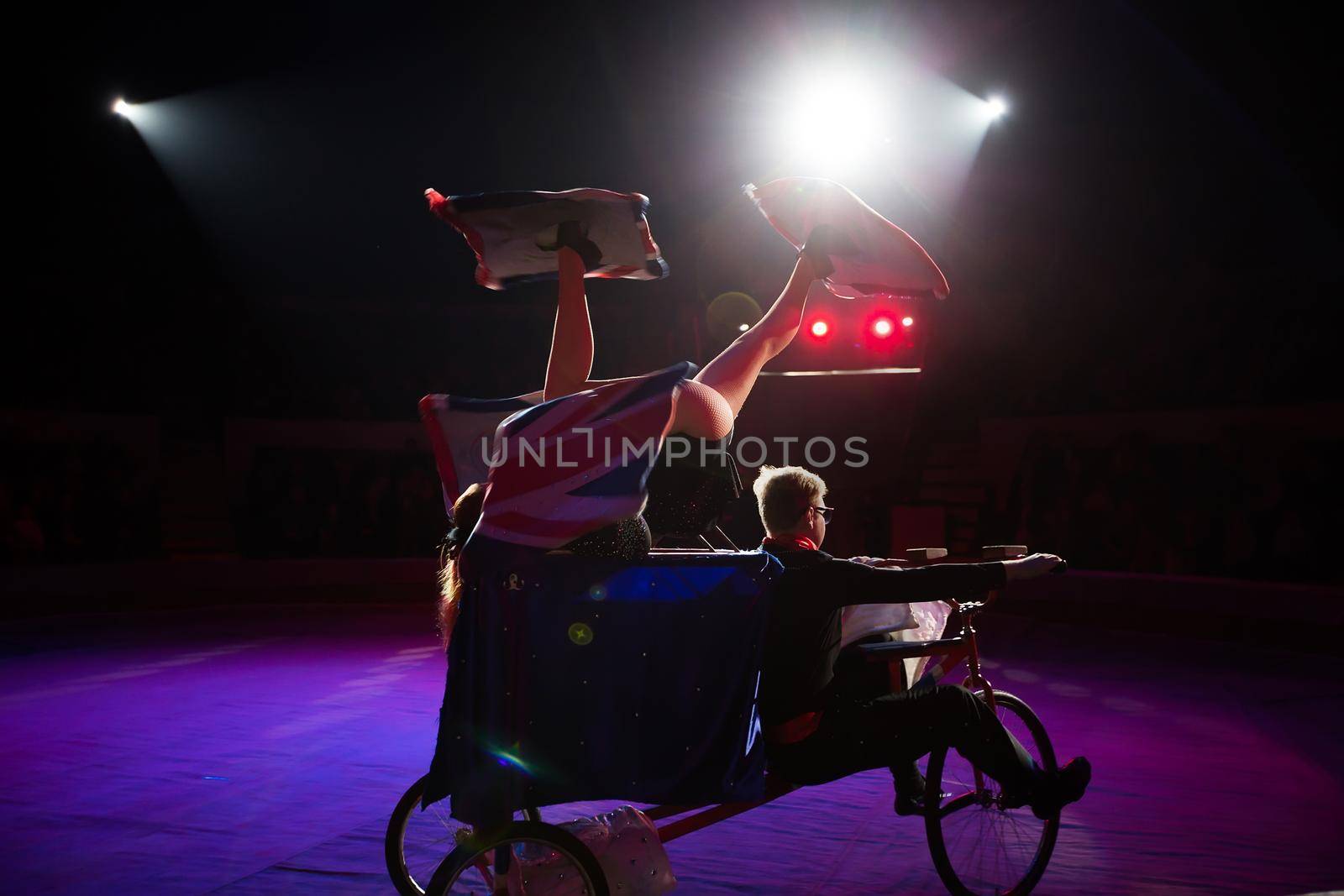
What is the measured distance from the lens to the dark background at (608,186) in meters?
7.88

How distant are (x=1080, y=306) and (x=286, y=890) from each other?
11.2 meters

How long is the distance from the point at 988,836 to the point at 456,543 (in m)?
1.59

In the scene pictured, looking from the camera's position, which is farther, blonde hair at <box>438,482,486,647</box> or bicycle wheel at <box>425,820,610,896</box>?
blonde hair at <box>438,482,486,647</box>

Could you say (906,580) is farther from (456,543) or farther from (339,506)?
(339,506)

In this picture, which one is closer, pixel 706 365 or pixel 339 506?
pixel 706 365

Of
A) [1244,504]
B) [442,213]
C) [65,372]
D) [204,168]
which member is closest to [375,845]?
[442,213]

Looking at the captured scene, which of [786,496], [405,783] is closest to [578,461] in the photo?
[786,496]

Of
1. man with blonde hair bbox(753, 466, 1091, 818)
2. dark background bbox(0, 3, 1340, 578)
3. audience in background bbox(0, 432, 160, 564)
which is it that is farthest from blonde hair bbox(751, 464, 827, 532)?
audience in background bbox(0, 432, 160, 564)

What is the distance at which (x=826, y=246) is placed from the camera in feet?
7.94

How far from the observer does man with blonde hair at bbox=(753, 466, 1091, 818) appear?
6.98 feet

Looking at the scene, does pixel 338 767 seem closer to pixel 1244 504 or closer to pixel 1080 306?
pixel 1244 504

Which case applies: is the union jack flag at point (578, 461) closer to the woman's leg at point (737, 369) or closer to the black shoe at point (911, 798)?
the woman's leg at point (737, 369)

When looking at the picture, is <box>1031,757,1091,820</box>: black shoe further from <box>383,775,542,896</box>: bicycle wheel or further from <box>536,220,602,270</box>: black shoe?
<box>536,220,602,270</box>: black shoe

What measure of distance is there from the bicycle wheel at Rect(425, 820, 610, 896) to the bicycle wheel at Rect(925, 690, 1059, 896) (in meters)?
0.88
